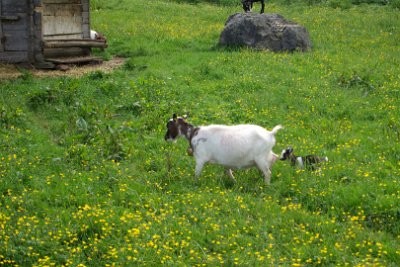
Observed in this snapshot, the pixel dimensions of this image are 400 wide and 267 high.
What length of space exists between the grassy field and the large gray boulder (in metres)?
1.07

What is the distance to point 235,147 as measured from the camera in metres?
9.95

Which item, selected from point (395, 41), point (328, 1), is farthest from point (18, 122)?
point (328, 1)

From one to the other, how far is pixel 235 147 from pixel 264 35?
11.9 meters

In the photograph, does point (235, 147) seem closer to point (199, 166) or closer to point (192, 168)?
point (199, 166)

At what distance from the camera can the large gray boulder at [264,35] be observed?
2100cm

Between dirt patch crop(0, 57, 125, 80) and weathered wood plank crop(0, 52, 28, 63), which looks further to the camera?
weathered wood plank crop(0, 52, 28, 63)

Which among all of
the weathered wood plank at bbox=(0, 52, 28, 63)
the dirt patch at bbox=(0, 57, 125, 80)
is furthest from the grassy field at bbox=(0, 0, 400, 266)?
the weathered wood plank at bbox=(0, 52, 28, 63)

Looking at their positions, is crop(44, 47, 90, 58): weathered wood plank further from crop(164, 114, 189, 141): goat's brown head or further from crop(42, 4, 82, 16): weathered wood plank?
crop(164, 114, 189, 141): goat's brown head

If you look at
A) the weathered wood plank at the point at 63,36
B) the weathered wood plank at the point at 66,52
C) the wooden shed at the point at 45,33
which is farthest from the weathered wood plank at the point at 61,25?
the weathered wood plank at the point at 66,52

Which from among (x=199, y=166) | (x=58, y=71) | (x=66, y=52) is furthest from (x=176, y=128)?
(x=66, y=52)

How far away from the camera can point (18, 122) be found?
1299 cm

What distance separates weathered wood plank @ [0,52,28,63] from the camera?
18.0m

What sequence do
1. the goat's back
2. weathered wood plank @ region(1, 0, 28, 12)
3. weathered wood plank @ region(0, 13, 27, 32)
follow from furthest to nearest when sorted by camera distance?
1. weathered wood plank @ region(0, 13, 27, 32)
2. weathered wood plank @ region(1, 0, 28, 12)
3. the goat's back

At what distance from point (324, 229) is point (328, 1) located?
2722 centimetres
